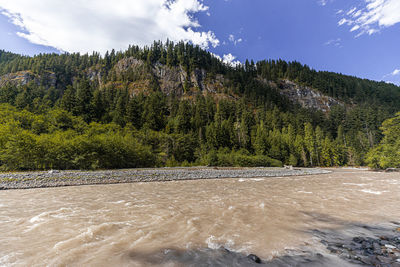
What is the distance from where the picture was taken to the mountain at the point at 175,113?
24984 mm

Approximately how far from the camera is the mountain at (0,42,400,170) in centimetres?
2498

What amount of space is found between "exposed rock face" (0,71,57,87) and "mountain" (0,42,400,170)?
0.65m

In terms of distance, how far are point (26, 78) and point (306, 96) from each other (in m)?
171

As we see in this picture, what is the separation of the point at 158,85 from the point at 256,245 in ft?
327

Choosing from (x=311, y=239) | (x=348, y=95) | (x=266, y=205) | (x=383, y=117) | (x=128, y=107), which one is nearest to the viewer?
(x=311, y=239)

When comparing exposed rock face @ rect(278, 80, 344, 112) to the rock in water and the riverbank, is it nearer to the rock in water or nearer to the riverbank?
the riverbank

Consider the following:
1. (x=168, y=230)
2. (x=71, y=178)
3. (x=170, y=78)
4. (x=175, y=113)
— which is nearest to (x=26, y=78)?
(x=170, y=78)

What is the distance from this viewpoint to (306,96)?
390ft

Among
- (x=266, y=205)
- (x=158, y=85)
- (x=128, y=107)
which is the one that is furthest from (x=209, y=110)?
(x=266, y=205)

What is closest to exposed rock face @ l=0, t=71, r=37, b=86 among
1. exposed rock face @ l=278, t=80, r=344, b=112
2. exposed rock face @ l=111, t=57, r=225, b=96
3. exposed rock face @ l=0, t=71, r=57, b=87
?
exposed rock face @ l=0, t=71, r=57, b=87

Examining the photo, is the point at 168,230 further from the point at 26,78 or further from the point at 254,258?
the point at 26,78

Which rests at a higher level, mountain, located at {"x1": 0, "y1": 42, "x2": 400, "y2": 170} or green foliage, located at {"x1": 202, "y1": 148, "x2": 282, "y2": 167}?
mountain, located at {"x1": 0, "y1": 42, "x2": 400, "y2": 170}

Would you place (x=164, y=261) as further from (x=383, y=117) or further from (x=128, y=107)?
(x=383, y=117)

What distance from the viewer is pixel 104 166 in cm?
2398
